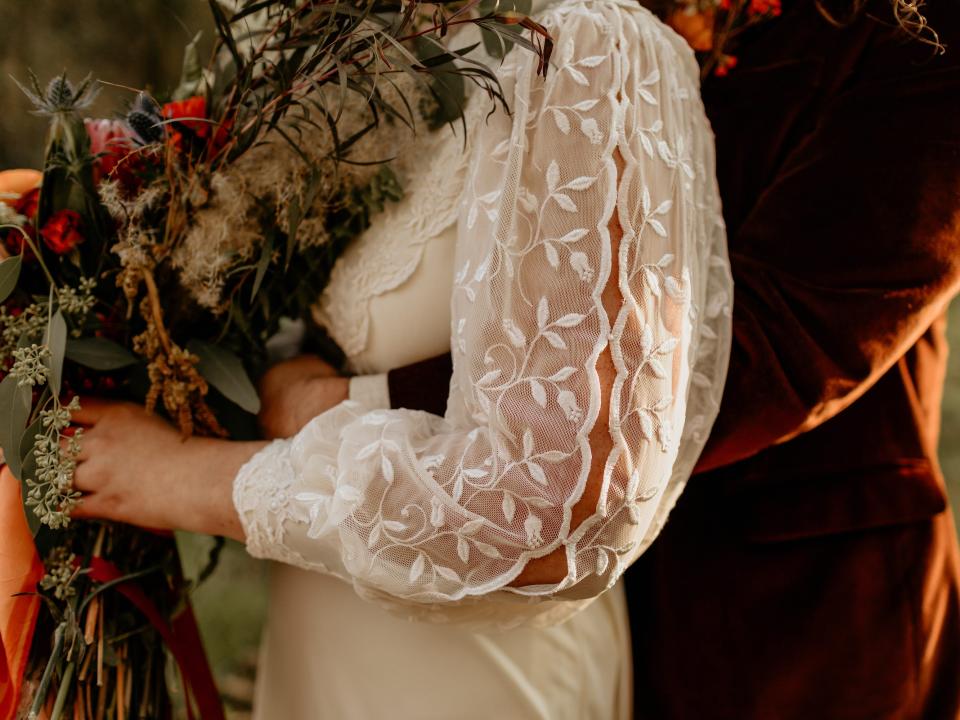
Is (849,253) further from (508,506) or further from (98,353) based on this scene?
(98,353)

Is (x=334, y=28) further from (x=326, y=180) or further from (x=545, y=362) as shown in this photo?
(x=545, y=362)

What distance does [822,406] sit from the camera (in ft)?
2.76

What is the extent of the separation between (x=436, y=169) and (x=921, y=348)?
72cm

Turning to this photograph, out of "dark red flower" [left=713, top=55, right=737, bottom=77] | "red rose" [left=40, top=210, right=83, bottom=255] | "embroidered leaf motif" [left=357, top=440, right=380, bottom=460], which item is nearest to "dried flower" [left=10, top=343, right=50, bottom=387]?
"red rose" [left=40, top=210, right=83, bottom=255]

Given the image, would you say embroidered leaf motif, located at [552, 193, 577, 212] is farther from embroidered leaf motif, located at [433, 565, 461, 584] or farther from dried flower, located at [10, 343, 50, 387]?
dried flower, located at [10, 343, 50, 387]

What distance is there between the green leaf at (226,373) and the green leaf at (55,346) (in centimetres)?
15

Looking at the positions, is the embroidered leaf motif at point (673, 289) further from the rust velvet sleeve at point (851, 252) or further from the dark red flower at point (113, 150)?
the dark red flower at point (113, 150)

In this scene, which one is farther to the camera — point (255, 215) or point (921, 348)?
point (921, 348)

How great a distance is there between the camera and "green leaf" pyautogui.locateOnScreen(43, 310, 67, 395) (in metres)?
0.76

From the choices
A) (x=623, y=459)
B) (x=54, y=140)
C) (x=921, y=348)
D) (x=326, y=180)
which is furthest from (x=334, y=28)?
(x=921, y=348)

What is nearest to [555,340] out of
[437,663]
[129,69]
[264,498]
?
[264,498]

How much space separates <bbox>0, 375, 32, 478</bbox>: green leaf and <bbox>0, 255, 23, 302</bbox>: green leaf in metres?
0.09

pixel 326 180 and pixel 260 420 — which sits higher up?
pixel 326 180

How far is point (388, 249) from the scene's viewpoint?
902 mm
